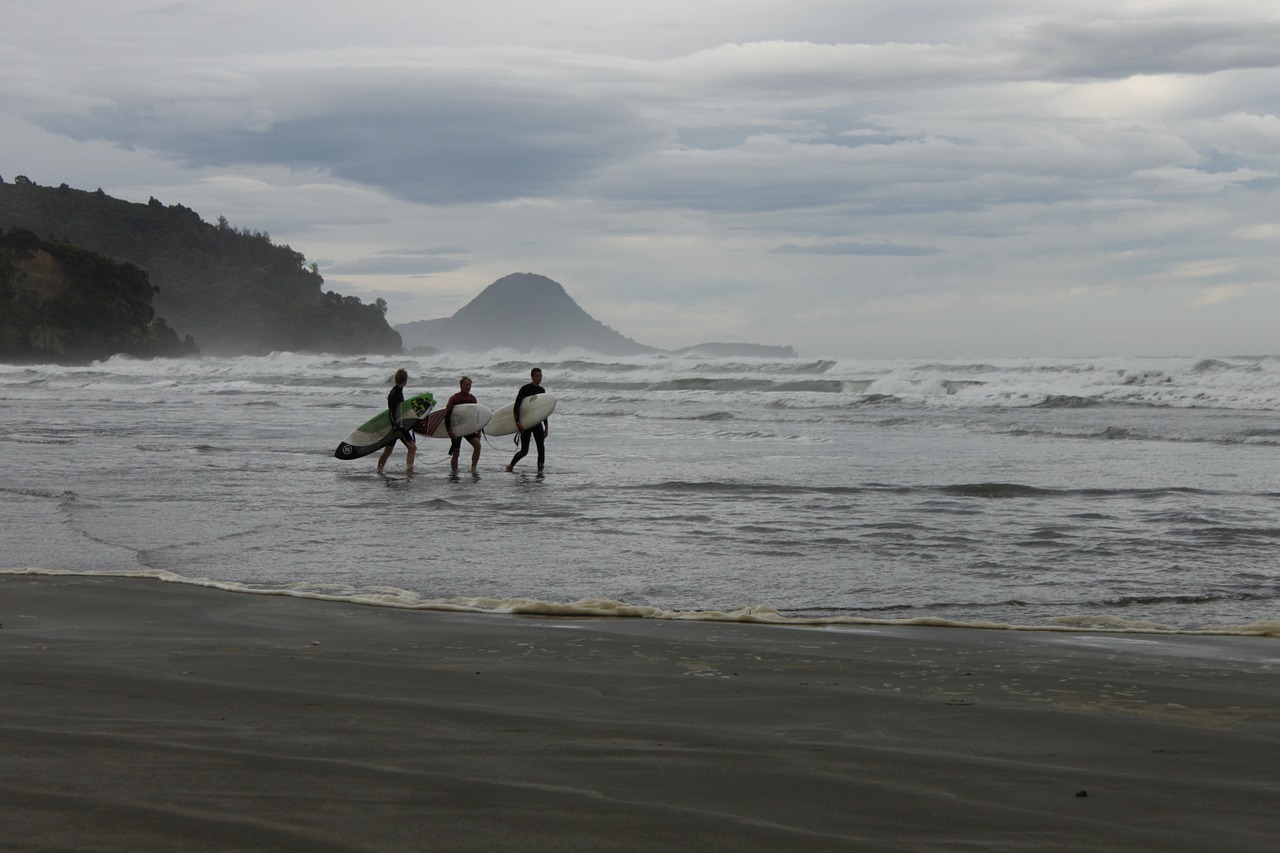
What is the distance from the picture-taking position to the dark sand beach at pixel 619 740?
2.47 metres

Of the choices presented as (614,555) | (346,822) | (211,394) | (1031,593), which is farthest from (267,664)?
(211,394)

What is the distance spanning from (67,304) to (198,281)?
179 ft

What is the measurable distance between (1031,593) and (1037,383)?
29.9 meters

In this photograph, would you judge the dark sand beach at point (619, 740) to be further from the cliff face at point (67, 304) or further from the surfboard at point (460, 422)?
the cliff face at point (67, 304)

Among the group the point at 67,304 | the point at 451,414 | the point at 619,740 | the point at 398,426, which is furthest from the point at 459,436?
the point at 67,304

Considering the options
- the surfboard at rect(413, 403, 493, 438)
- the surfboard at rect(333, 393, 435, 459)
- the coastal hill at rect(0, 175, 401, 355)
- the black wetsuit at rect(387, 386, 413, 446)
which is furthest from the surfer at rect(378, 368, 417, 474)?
the coastal hill at rect(0, 175, 401, 355)

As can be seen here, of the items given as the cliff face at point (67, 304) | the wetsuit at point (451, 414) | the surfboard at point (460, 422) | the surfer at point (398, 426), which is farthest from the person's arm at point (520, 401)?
the cliff face at point (67, 304)

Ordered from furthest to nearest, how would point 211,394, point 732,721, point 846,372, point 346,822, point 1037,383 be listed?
point 846,372
point 211,394
point 1037,383
point 732,721
point 346,822

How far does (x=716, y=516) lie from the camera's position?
424 inches

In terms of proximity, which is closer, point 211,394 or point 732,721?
point 732,721

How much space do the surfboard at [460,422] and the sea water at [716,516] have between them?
600mm

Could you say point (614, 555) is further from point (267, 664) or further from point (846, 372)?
point (846, 372)

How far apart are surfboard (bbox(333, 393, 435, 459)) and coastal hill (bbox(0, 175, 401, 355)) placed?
114 meters

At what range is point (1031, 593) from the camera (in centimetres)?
711
